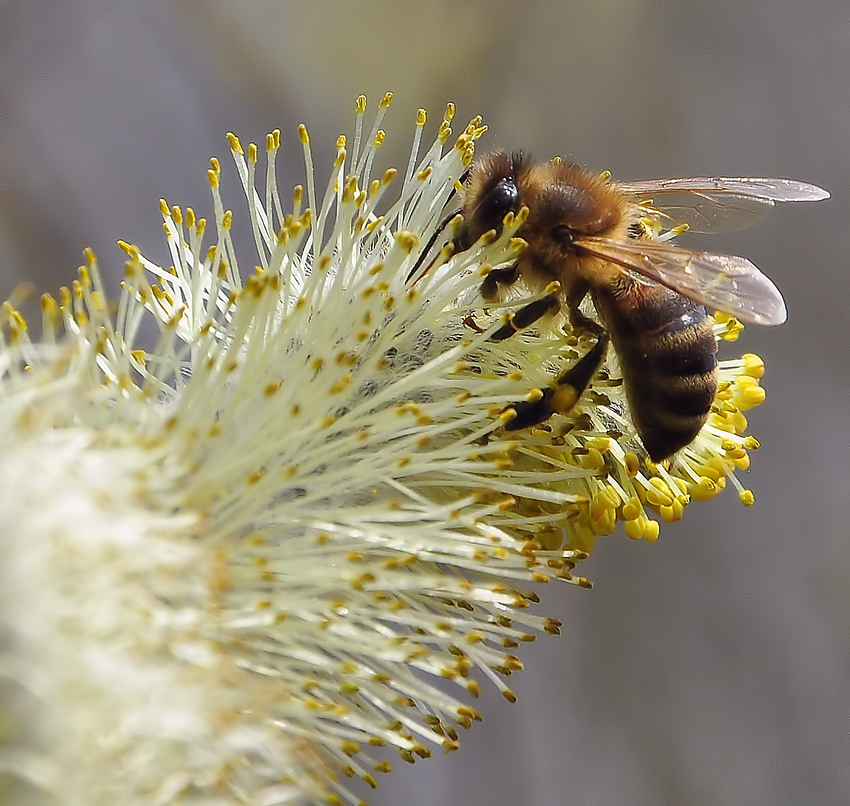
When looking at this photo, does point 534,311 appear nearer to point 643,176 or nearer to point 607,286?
point 607,286

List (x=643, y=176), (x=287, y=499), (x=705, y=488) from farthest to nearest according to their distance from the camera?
(x=643, y=176) < (x=705, y=488) < (x=287, y=499)

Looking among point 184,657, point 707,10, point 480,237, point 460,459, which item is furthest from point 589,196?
point 707,10

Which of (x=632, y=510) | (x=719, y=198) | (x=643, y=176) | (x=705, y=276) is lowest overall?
(x=632, y=510)

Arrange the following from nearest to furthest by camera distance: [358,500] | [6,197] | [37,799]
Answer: [37,799]
[358,500]
[6,197]

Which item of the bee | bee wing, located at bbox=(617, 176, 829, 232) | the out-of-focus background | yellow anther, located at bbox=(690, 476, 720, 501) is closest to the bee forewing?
bee wing, located at bbox=(617, 176, 829, 232)

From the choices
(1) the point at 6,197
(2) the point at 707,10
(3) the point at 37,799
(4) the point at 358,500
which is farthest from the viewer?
(2) the point at 707,10

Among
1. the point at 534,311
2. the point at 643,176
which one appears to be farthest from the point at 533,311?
the point at 643,176

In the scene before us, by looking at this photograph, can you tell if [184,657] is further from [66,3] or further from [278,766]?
[66,3]
